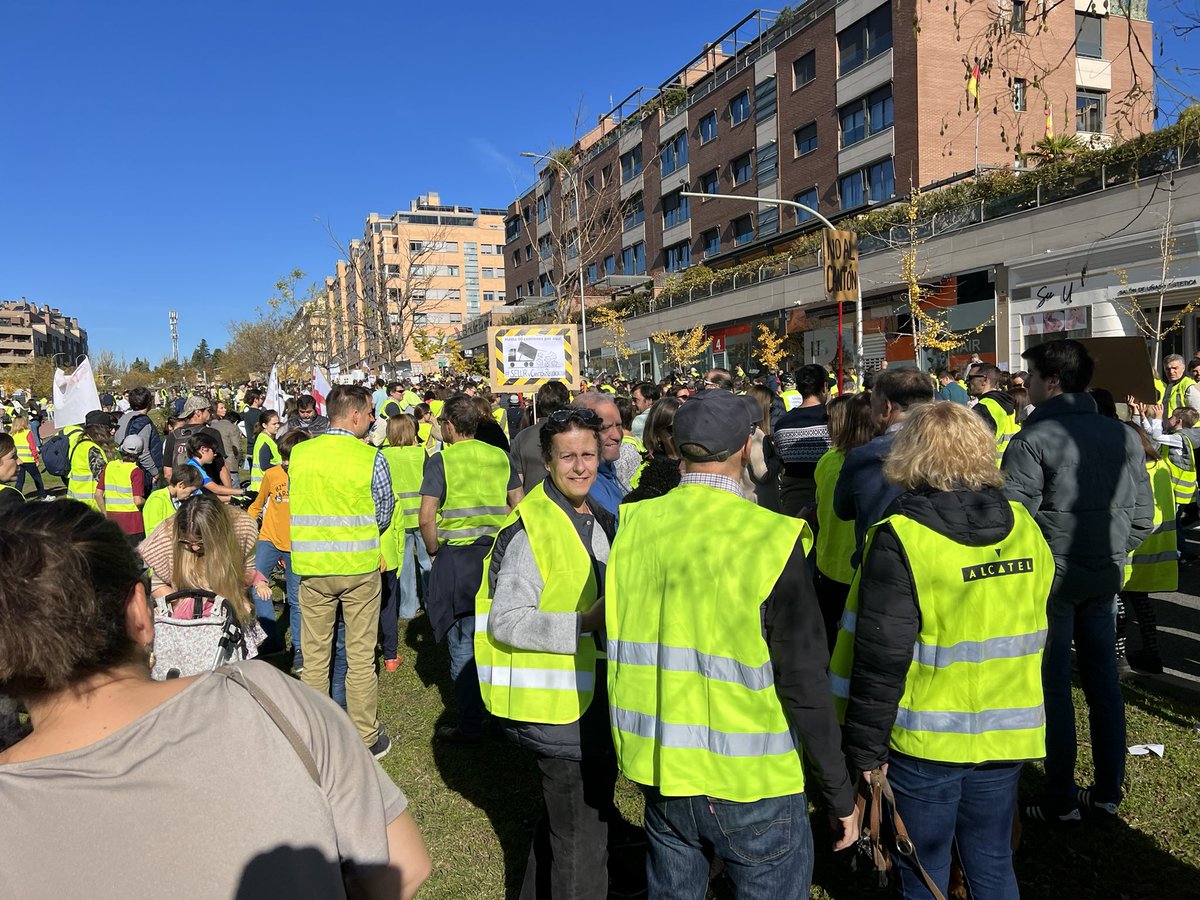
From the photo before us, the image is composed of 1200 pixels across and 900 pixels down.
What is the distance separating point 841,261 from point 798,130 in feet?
97.9

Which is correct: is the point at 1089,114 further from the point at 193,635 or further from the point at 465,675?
the point at 193,635

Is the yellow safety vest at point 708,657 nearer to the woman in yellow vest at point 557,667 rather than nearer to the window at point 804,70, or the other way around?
the woman in yellow vest at point 557,667

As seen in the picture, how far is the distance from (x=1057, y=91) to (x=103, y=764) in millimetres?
37562

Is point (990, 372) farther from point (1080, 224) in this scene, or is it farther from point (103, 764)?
point (1080, 224)

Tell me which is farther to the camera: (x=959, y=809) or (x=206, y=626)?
(x=206, y=626)

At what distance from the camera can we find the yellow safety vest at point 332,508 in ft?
16.0

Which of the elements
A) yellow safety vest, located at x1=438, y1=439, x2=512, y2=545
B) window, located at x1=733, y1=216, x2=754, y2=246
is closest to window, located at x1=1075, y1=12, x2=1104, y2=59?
window, located at x1=733, y1=216, x2=754, y2=246

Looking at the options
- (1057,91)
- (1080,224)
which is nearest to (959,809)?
(1080,224)

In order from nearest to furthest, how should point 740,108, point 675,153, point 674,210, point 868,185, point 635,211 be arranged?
point 868,185 < point 740,108 < point 675,153 < point 674,210 < point 635,211

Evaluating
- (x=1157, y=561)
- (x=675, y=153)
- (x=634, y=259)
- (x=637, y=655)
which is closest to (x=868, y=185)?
(x=675, y=153)

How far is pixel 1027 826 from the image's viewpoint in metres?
3.81

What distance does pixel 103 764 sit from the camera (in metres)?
1.23

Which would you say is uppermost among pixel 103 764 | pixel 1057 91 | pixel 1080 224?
pixel 1057 91

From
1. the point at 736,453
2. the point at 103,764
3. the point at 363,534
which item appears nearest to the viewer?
the point at 103,764
